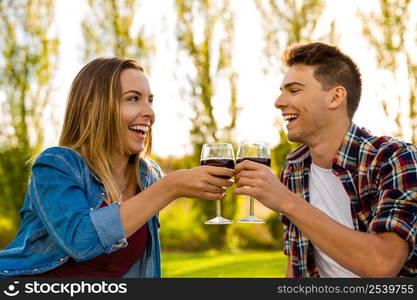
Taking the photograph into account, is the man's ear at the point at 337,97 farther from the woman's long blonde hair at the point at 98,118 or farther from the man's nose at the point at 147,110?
the woman's long blonde hair at the point at 98,118

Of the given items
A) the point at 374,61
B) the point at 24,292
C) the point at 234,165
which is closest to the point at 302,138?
the point at 234,165

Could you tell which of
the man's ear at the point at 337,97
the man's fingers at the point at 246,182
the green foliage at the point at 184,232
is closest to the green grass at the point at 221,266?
the green foliage at the point at 184,232

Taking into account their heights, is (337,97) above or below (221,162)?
above

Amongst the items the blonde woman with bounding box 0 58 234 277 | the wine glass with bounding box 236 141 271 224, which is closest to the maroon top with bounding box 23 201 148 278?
the blonde woman with bounding box 0 58 234 277

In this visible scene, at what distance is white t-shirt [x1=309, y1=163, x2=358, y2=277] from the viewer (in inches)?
133

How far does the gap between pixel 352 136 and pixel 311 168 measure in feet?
1.36

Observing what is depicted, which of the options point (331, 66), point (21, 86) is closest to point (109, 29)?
point (21, 86)

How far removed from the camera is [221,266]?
1146cm

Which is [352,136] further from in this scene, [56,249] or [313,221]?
[56,249]

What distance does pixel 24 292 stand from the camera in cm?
313

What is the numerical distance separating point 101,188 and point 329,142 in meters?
1.44

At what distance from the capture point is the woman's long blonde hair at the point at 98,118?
3369 mm

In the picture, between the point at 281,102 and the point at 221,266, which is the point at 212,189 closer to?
the point at 281,102

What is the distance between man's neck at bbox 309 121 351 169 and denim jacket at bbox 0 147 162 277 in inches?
51.9
